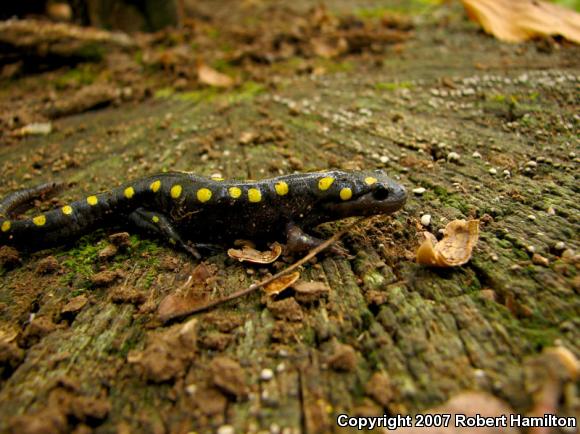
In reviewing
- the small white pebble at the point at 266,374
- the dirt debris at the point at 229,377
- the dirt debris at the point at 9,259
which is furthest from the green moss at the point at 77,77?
the small white pebble at the point at 266,374

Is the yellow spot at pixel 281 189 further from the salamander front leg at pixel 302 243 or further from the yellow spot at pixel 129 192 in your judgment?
the yellow spot at pixel 129 192

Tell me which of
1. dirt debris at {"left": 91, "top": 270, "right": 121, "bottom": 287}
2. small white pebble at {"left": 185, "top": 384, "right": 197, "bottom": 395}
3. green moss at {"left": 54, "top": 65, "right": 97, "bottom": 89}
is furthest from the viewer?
green moss at {"left": 54, "top": 65, "right": 97, "bottom": 89}

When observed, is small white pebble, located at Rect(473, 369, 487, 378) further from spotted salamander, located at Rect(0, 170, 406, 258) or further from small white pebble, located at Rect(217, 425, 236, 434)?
spotted salamander, located at Rect(0, 170, 406, 258)

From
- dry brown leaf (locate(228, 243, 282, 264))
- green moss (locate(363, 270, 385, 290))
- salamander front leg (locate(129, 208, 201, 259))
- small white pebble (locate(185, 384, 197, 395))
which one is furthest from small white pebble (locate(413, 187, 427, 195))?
small white pebble (locate(185, 384, 197, 395))

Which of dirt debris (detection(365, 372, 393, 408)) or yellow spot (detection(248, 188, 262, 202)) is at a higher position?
dirt debris (detection(365, 372, 393, 408))

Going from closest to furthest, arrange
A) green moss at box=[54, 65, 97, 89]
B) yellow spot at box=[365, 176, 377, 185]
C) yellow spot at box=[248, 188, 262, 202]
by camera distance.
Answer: yellow spot at box=[365, 176, 377, 185] < yellow spot at box=[248, 188, 262, 202] < green moss at box=[54, 65, 97, 89]

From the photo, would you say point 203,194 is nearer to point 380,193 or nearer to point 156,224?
point 156,224

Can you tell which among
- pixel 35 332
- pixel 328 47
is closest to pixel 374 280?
pixel 35 332

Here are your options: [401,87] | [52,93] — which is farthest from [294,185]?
[52,93]

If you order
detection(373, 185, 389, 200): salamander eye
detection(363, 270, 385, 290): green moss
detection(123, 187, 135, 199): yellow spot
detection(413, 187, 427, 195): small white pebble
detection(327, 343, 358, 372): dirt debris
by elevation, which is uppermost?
detection(373, 185, 389, 200): salamander eye
